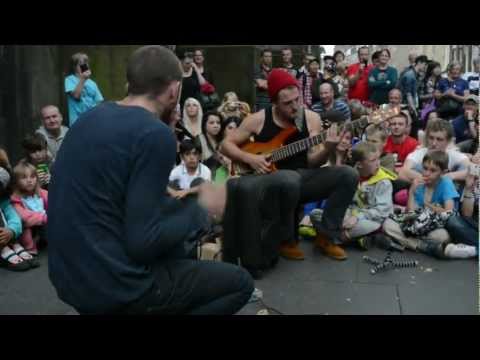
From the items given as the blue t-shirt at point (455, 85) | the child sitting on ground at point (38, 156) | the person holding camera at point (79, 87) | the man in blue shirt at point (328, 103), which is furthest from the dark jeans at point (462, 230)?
the blue t-shirt at point (455, 85)

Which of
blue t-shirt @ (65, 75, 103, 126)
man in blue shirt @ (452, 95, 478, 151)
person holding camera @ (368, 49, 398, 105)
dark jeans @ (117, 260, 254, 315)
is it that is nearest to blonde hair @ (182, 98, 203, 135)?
blue t-shirt @ (65, 75, 103, 126)

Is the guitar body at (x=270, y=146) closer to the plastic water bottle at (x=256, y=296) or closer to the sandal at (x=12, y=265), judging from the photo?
the plastic water bottle at (x=256, y=296)

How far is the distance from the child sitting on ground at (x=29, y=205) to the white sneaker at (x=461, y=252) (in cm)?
357

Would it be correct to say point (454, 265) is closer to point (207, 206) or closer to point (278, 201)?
point (278, 201)

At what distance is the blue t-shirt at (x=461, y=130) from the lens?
24.0 ft

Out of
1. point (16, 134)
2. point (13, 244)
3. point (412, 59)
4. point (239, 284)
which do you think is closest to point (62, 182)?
point (239, 284)

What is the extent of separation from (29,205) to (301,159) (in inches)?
100

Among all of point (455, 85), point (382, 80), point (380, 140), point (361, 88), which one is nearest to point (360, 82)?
point (361, 88)

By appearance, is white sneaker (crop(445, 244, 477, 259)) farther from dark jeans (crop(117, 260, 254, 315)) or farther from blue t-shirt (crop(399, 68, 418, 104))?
blue t-shirt (crop(399, 68, 418, 104))

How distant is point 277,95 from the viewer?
14.8ft

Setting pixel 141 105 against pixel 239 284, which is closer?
pixel 141 105

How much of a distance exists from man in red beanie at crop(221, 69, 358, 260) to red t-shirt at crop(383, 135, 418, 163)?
5.41 feet

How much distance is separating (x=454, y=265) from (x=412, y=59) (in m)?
7.16

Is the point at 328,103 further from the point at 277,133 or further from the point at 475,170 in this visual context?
the point at 277,133
